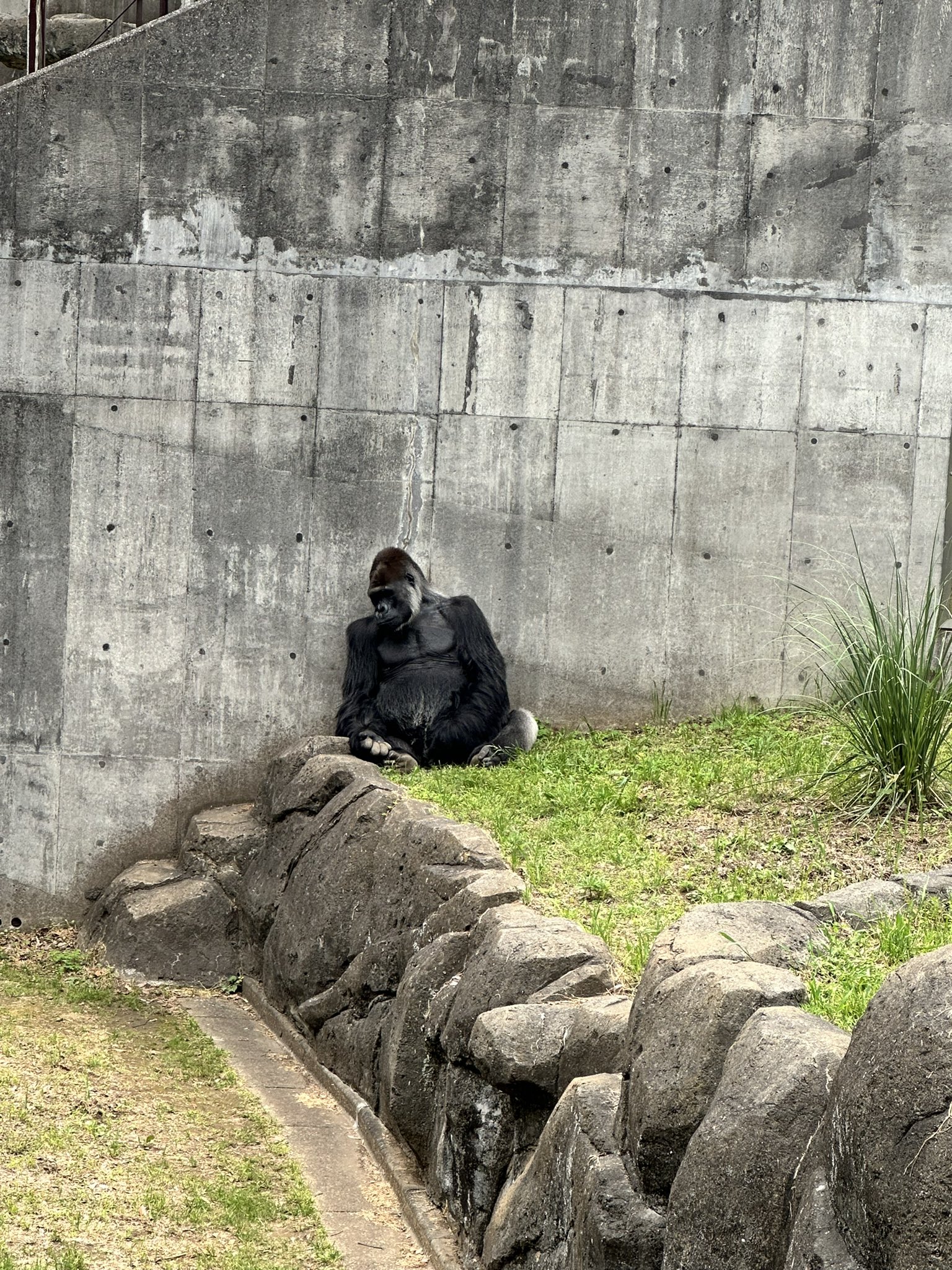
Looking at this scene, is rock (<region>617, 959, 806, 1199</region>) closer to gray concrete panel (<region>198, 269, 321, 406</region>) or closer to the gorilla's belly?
the gorilla's belly

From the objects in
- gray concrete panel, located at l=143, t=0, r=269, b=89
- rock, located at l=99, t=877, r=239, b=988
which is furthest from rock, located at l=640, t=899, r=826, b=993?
gray concrete panel, located at l=143, t=0, r=269, b=89

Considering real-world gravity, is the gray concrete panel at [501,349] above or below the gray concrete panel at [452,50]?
below

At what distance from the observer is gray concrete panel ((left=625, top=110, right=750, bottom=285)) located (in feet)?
26.1

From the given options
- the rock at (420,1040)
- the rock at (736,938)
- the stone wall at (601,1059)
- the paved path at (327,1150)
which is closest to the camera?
the stone wall at (601,1059)

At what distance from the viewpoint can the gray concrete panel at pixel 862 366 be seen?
7.99 metres

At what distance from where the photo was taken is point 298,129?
7930 millimetres

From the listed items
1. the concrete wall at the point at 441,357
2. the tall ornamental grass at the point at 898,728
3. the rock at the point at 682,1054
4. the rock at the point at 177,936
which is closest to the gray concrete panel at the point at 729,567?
the concrete wall at the point at 441,357

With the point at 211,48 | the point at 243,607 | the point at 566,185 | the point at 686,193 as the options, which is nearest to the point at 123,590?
the point at 243,607

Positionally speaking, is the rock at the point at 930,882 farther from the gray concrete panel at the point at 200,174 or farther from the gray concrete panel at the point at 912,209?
the gray concrete panel at the point at 200,174

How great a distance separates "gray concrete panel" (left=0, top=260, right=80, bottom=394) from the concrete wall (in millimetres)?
18

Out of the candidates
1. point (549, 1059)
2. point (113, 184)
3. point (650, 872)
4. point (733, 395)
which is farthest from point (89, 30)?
point (549, 1059)

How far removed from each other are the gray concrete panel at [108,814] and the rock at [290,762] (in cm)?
58

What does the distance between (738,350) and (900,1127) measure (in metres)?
6.19

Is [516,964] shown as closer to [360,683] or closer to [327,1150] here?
[327,1150]
